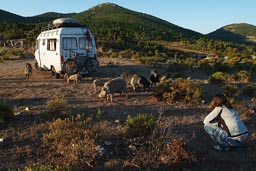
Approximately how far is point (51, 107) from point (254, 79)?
42.8ft

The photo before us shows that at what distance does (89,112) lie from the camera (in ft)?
31.6

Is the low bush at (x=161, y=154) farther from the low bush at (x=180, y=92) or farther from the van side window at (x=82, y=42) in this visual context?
the van side window at (x=82, y=42)

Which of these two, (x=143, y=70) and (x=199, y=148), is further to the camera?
(x=143, y=70)

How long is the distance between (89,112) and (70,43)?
20.9 feet

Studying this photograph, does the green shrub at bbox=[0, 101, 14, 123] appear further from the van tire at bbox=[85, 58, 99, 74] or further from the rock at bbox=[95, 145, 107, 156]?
the van tire at bbox=[85, 58, 99, 74]

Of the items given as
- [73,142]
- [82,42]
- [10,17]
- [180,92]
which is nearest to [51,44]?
[82,42]

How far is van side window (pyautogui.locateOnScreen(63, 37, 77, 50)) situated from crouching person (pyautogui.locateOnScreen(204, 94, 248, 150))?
30.0 feet

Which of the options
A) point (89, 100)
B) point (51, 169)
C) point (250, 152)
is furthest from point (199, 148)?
point (89, 100)

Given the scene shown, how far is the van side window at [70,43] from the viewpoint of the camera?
49.6 feet

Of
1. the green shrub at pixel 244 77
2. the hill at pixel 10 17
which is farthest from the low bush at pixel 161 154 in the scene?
the hill at pixel 10 17

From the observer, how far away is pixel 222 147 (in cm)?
745

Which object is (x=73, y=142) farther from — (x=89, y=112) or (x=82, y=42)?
(x=82, y=42)

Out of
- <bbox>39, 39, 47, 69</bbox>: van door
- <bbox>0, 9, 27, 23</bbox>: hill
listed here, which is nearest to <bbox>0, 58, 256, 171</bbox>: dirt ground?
<bbox>39, 39, 47, 69</bbox>: van door

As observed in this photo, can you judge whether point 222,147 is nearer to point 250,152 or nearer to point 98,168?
point 250,152
